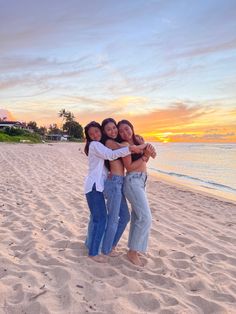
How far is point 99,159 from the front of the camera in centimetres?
456

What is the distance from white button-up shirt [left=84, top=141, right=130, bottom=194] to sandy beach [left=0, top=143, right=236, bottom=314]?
101 centimetres

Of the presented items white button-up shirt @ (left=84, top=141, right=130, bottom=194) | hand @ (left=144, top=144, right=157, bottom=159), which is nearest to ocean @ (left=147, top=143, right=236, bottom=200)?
hand @ (left=144, top=144, right=157, bottom=159)

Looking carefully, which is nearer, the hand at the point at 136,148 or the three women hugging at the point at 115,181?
the hand at the point at 136,148

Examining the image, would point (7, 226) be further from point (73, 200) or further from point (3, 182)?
point (3, 182)

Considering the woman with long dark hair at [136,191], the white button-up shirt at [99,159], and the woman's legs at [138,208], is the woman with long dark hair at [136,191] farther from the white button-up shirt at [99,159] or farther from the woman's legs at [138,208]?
the white button-up shirt at [99,159]

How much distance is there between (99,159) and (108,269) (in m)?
1.35

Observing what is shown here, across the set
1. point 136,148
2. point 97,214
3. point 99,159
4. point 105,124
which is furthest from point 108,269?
point 105,124

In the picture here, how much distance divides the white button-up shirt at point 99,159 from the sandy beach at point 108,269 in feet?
3.32

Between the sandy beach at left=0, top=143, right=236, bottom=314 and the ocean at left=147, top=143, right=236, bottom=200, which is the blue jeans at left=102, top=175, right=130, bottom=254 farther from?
the ocean at left=147, top=143, right=236, bottom=200

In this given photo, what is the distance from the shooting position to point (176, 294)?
392 cm

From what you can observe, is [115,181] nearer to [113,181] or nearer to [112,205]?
[113,181]

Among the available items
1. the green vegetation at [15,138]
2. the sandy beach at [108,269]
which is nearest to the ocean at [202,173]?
the sandy beach at [108,269]

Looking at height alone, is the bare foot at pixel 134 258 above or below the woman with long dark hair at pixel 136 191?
below

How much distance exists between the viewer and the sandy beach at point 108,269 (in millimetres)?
3611
